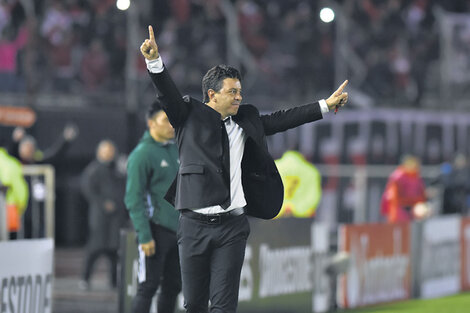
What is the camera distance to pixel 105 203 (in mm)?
13805

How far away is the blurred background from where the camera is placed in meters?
17.1

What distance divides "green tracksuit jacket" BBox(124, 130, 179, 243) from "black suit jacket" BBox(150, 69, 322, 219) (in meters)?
1.35

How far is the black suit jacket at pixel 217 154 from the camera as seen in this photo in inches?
234

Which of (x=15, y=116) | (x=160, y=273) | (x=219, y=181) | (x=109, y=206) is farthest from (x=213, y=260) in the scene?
(x=109, y=206)

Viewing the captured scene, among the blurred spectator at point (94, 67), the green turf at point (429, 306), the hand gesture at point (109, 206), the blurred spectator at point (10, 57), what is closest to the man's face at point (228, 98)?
the green turf at point (429, 306)

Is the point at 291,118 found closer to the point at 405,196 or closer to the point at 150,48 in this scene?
the point at 150,48

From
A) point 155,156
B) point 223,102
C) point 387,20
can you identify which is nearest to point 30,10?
point 387,20

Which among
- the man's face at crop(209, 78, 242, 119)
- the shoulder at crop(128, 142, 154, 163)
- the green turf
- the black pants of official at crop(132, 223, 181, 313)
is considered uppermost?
the man's face at crop(209, 78, 242, 119)

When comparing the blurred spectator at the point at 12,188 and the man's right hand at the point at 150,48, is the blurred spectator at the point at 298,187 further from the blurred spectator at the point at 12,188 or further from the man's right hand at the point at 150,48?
the man's right hand at the point at 150,48

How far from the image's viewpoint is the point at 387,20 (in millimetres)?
22859

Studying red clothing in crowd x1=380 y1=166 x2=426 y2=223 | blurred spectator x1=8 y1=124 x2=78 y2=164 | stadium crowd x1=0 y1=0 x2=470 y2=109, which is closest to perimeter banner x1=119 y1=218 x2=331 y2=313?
red clothing in crowd x1=380 y1=166 x2=426 y2=223

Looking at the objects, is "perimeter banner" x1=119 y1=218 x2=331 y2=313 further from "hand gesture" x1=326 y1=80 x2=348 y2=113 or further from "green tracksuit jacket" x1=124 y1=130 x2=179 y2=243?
"hand gesture" x1=326 y1=80 x2=348 y2=113

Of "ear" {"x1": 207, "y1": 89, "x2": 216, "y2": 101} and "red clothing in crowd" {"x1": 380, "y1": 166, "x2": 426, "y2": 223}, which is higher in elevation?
"ear" {"x1": 207, "y1": 89, "x2": 216, "y2": 101}

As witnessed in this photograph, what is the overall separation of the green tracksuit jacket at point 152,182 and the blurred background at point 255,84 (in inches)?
304
